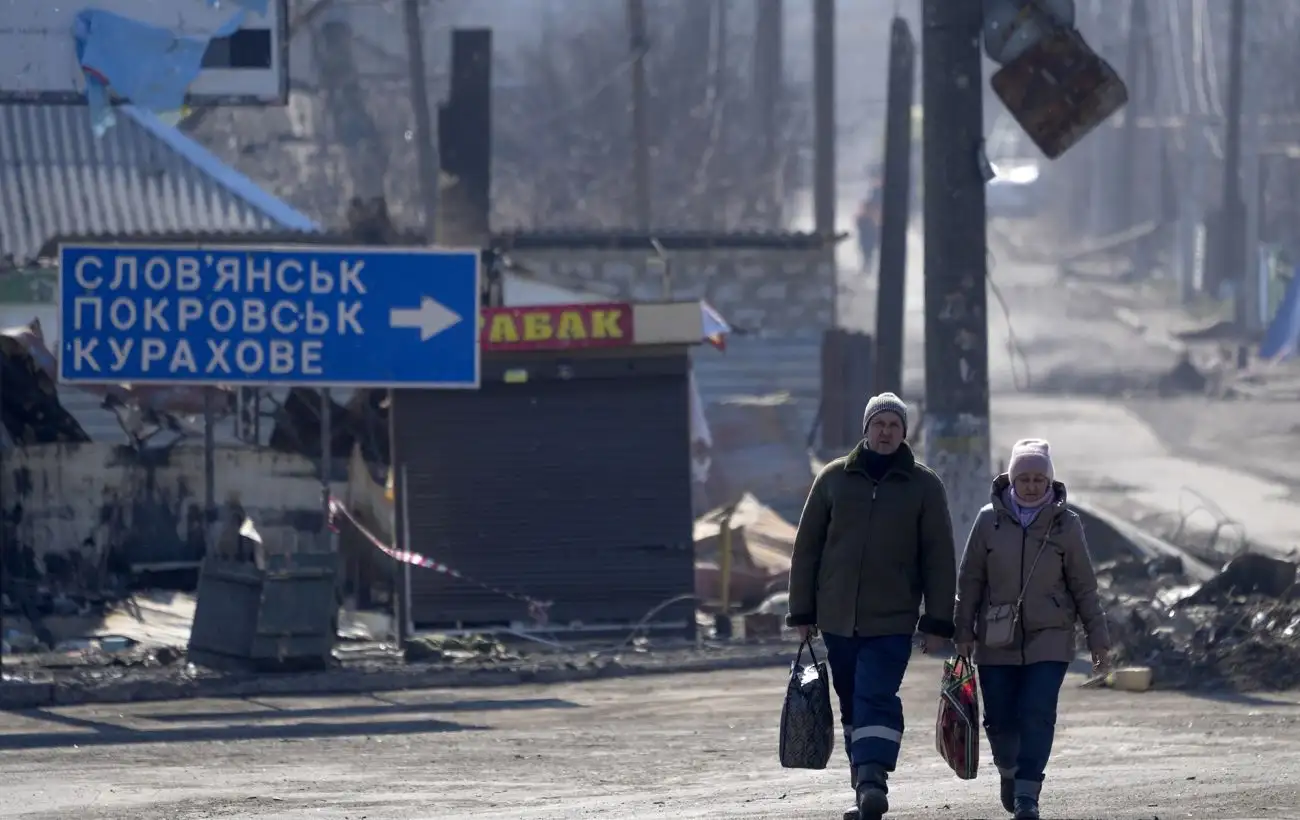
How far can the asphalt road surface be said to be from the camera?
8.07 meters

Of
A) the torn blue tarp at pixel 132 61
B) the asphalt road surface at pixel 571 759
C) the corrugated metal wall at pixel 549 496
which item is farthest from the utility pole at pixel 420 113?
the asphalt road surface at pixel 571 759

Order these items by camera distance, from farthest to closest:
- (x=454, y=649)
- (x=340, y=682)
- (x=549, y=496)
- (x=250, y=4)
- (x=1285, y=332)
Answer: (x=1285, y=332)
(x=250, y=4)
(x=549, y=496)
(x=454, y=649)
(x=340, y=682)

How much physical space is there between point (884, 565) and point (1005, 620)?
18.4 inches

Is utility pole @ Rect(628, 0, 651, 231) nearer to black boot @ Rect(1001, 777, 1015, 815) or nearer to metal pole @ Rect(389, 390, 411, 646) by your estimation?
metal pole @ Rect(389, 390, 411, 646)

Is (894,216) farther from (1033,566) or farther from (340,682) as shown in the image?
(1033,566)

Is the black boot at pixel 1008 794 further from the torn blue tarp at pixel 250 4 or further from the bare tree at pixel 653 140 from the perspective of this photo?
the bare tree at pixel 653 140

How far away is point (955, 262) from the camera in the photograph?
42.7 feet

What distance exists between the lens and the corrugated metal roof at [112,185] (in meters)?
25.5

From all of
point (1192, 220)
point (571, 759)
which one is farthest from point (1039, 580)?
point (1192, 220)

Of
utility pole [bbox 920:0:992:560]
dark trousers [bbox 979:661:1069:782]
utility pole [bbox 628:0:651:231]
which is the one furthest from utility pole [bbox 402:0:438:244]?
dark trousers [bbox 979:661:1069:782]

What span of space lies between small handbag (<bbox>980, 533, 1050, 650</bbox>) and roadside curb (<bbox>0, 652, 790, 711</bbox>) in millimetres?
5660

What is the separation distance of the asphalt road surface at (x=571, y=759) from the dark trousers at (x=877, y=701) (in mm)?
496

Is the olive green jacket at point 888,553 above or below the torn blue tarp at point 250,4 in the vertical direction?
below

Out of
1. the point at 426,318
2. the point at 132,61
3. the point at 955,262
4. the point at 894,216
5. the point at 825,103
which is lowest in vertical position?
the point at 426,318
